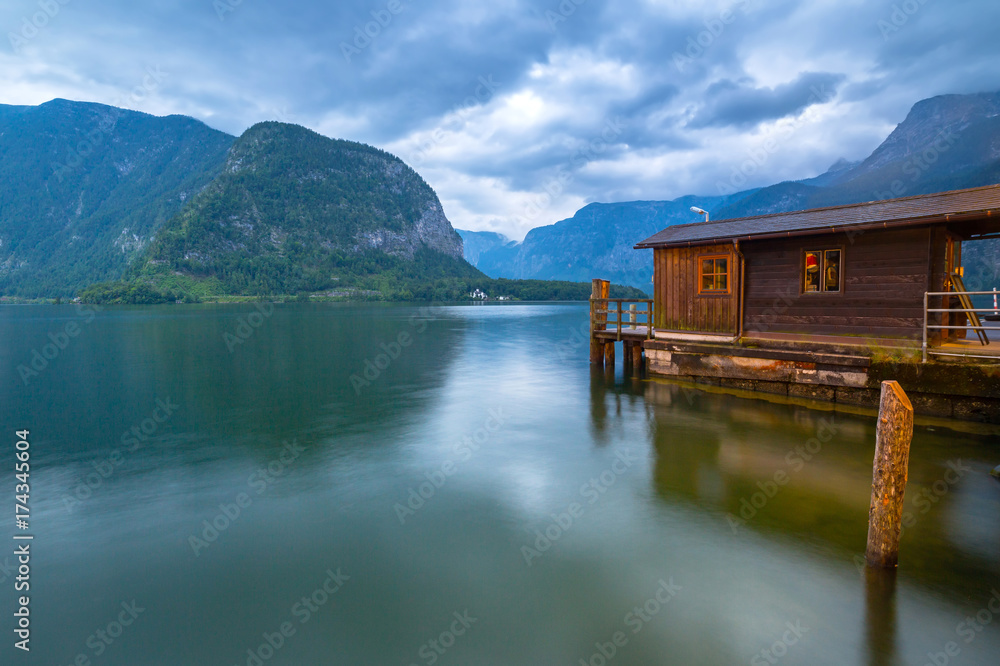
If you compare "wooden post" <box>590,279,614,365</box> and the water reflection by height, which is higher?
"wooden post" <box>590,279,614,365</box>

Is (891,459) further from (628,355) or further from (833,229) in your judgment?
(628,355)

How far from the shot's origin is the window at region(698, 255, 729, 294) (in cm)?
1841

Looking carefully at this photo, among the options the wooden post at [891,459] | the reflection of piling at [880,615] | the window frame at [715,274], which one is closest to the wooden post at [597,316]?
the window frame at [715,274]

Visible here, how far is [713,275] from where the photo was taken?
18.8 m

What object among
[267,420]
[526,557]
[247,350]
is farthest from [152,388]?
[526,557]

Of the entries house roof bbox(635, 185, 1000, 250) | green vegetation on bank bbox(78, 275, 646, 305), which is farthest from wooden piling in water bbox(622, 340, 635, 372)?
green vegetation on bank bbox(78, 275, 646, 305)

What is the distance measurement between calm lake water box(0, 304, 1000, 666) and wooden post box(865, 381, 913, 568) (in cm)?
88

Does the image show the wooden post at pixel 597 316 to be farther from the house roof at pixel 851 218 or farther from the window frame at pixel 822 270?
the window frame at pixel 822 270

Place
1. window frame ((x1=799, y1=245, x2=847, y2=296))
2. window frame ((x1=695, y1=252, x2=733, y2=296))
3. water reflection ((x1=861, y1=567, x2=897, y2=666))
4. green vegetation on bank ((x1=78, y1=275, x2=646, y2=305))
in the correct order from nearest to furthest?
water reflection ((x1=861, y1=567, x2=897, y2=666)), window frame ((x1=799, y1=245, x2=847, y2=296)), window frame ((x1=695, y1=252, x2=733, y2=296)), green vegetation on bank ((x1=78, y1=275, x2=646, y2=305))

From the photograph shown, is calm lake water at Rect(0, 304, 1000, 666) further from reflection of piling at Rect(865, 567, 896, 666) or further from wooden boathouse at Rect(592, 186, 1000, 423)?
wooden boathouse at Rect(592, 186, 1000, 423)

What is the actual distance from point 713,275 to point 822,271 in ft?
11.9

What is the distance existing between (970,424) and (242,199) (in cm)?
21931

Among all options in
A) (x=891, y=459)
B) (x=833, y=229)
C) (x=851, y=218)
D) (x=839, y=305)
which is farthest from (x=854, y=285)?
(x=891, y=459)

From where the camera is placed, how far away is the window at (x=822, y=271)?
51.8 feet
